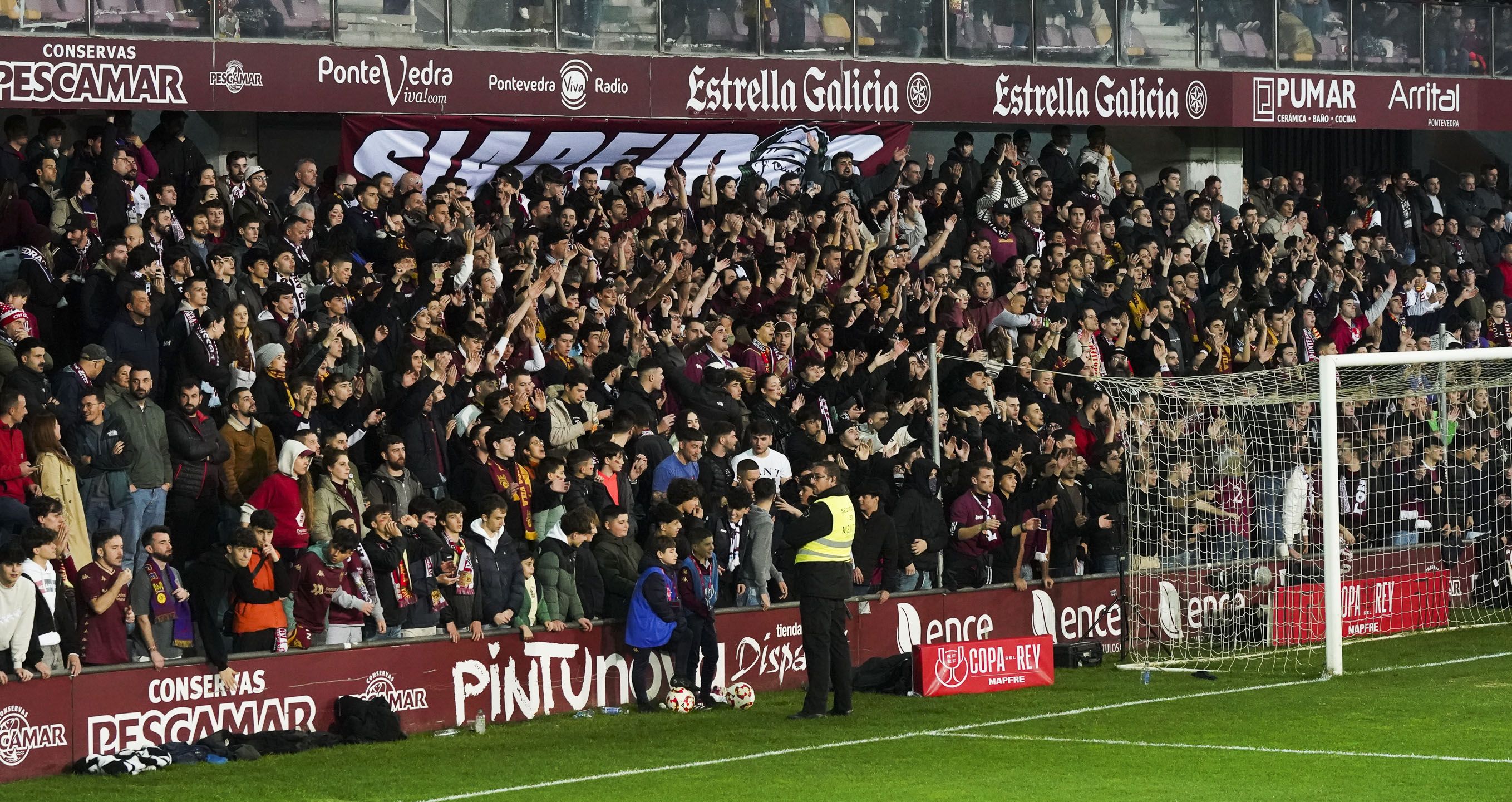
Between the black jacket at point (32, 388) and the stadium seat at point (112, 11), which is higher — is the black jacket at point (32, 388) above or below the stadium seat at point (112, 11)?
below

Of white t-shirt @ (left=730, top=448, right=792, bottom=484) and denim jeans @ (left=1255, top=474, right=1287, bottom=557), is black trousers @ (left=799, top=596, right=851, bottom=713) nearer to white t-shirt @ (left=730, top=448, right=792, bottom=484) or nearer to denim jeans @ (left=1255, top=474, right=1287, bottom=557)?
white t-shirt @ (left=730, top=448, right=792, bottom=484)

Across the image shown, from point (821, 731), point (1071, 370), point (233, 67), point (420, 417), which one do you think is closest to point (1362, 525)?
point (1071, 370)

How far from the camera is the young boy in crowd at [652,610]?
54.5ft

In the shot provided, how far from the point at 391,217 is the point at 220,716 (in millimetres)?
6054

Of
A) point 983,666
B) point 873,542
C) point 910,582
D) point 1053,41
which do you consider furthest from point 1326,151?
point 983,666

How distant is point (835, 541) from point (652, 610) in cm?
159

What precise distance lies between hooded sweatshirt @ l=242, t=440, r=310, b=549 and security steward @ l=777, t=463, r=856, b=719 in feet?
11.6

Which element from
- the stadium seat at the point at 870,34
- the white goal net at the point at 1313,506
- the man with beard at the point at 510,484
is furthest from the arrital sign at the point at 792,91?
the man with beard at the point at 510,484

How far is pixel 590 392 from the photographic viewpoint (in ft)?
62.4

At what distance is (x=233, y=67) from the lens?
20.6 m

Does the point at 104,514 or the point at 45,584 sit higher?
the point at 104,514

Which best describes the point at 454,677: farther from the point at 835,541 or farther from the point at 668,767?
the point at 835,541

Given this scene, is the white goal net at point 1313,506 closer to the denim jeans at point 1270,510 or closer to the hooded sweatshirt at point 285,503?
the denim jeans at point 1270,510

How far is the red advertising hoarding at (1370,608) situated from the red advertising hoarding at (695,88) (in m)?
7.49
